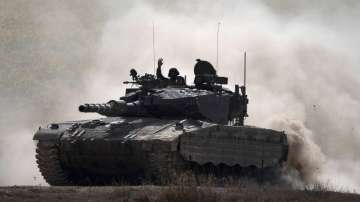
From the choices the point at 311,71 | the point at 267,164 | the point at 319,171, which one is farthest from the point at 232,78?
the point at 267,164

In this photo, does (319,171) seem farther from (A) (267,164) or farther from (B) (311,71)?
(B) (311,71)

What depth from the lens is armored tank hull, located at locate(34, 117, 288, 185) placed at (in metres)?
26.1

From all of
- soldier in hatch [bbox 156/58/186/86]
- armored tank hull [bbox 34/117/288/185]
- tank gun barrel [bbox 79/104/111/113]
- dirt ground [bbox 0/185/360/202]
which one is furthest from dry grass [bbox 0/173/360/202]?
soldier in hatch [bbox 156/58/186/86]

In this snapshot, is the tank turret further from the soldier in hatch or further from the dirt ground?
the dirt ground

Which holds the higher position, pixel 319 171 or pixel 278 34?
pixel 278 34

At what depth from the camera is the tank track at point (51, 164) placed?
29.1 metres

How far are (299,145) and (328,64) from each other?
53.5ft

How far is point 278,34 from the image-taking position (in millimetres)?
49344

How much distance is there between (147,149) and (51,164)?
417 centimetres

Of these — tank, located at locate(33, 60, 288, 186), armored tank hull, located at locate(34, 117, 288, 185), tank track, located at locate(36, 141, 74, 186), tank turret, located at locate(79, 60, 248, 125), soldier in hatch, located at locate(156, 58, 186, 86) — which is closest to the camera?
armored tank hull, located at locate(34, 117, 288, 185)

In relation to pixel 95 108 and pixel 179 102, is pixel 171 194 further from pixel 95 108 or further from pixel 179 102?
pixel 179 102

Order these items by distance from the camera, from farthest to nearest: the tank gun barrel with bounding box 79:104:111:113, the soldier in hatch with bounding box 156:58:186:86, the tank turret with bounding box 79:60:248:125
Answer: the soldier in hatch with bounding box 156:58:186:86 < the tank turret with bounding box 79:60:248:125 < the tank gun barrel with bounding box 79:104:111:113

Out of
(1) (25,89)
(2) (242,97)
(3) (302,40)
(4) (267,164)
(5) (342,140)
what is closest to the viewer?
(4) (267,164)

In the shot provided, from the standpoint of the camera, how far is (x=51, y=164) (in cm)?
2931
